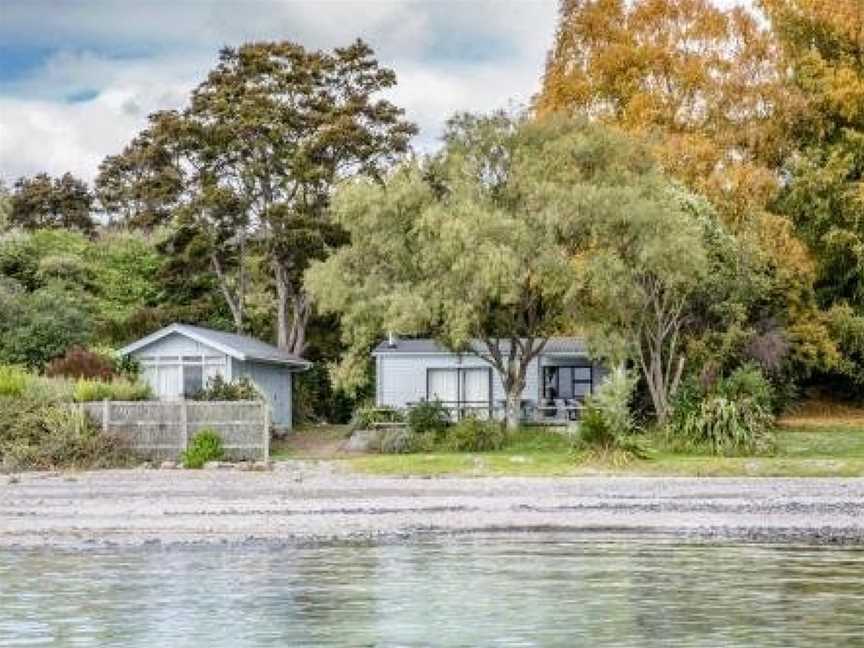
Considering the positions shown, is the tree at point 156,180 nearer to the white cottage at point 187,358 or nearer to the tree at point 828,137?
the white cottage at point 187,358

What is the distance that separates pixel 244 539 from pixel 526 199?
2271cm

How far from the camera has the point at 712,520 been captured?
28.5 m

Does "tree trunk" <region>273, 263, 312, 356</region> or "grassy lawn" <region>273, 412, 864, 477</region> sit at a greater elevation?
"tree trunk" <region>273, 263, 312, 356</region>

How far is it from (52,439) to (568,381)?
2122 cm

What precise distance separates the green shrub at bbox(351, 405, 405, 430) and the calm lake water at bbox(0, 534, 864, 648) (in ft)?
77.1

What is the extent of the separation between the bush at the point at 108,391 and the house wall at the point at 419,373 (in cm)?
1259

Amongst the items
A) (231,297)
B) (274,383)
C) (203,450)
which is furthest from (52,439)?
(231,297)

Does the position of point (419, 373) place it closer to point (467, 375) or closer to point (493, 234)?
point (467, 375)

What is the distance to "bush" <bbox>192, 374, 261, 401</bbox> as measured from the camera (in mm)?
48406

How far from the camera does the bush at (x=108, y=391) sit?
4316cm

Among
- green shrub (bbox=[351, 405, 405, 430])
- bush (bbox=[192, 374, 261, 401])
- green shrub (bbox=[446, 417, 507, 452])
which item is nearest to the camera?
green shrub (bbox=[446, 417, 507, 452])

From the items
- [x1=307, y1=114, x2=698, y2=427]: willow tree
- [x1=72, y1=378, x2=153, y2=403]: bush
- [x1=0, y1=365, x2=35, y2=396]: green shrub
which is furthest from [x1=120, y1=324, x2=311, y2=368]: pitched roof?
[x1=0, y1=365, x2=35, y2=396]: green shrub

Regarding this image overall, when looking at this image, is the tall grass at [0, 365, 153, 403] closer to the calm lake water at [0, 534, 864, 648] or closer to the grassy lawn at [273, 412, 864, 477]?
the grassy lawn at [273, 412, 864, 477]

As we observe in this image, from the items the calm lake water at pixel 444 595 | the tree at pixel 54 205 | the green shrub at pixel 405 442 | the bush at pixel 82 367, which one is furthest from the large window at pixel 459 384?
the tree at pixel 54 205
